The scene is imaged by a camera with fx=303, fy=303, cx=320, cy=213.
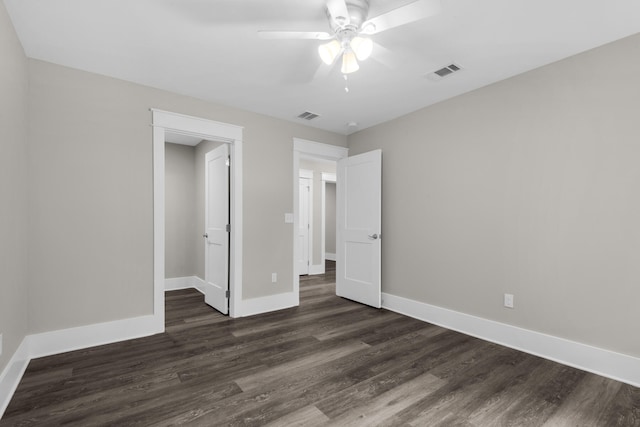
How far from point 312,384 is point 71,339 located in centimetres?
223

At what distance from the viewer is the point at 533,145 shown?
2.75 metres

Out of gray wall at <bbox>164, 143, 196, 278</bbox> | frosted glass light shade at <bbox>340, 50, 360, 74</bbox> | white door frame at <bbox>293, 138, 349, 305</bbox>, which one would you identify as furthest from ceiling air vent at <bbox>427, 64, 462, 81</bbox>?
gray wall at <bbox>164, 143, 196, 278</bbox>

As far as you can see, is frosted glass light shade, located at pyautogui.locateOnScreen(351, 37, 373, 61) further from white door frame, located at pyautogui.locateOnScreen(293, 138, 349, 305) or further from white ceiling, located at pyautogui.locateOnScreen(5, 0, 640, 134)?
white door frame, located at pyautogui.locateOnScreen(293, 138, 349, 305)

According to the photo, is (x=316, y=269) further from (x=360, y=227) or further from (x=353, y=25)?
(x=353, y=25)

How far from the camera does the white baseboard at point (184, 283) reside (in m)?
5.08

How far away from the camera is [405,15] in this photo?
1655 mm

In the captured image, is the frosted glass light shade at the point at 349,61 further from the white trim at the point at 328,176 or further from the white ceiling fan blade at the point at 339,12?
the white trim at the point at 328,176

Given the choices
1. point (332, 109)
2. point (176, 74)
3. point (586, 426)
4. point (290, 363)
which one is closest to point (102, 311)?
point (290, 363)

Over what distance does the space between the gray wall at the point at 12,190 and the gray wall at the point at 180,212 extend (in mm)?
2670

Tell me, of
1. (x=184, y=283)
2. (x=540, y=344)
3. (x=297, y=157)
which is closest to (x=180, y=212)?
(x=184, y=283)

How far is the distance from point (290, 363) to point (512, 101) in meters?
3.13

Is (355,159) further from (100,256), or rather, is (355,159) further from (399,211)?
(100,256)

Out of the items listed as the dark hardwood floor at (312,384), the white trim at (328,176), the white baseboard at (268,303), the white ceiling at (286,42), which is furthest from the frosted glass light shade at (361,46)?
the white trim at (328,176)

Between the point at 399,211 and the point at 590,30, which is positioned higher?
the point at 590,30
